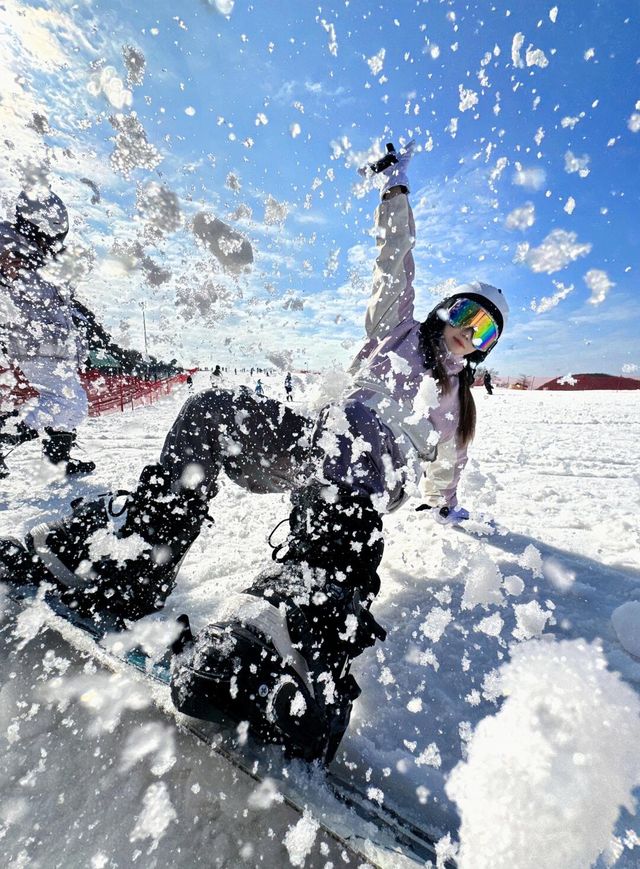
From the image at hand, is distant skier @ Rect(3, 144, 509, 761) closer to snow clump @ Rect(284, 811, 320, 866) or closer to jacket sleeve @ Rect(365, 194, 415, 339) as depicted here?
jacket sleeve @ Rect(365, 194, 415, 339)

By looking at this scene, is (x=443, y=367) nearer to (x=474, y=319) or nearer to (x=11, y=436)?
(x=474, y=319)

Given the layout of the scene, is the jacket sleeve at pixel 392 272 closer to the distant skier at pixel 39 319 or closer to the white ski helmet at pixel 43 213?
the distant skier at pixel 39 319

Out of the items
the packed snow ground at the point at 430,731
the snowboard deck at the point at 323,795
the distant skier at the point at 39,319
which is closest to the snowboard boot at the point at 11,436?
the distant skier at the point at 39,319

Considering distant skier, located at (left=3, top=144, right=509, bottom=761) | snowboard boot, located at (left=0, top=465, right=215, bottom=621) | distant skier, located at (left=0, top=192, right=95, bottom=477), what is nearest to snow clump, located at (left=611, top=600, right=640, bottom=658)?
distant skier, located at (left=3, top=144, right=509, bottom=761)

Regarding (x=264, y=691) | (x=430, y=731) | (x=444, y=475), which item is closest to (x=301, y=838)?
(x=264, y=691)

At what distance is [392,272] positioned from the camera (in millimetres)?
2137

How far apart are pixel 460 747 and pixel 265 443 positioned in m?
1.35

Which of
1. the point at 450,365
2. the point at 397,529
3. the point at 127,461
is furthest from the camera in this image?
the point at 127,461

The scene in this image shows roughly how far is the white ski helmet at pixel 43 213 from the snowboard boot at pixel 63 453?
215 centimetres

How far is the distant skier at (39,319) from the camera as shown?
3.89m

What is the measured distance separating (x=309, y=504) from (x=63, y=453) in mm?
4474

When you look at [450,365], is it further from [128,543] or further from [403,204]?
[128,543]

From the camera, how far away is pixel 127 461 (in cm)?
525

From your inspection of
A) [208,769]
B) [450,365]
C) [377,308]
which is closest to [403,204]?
[377,308]
